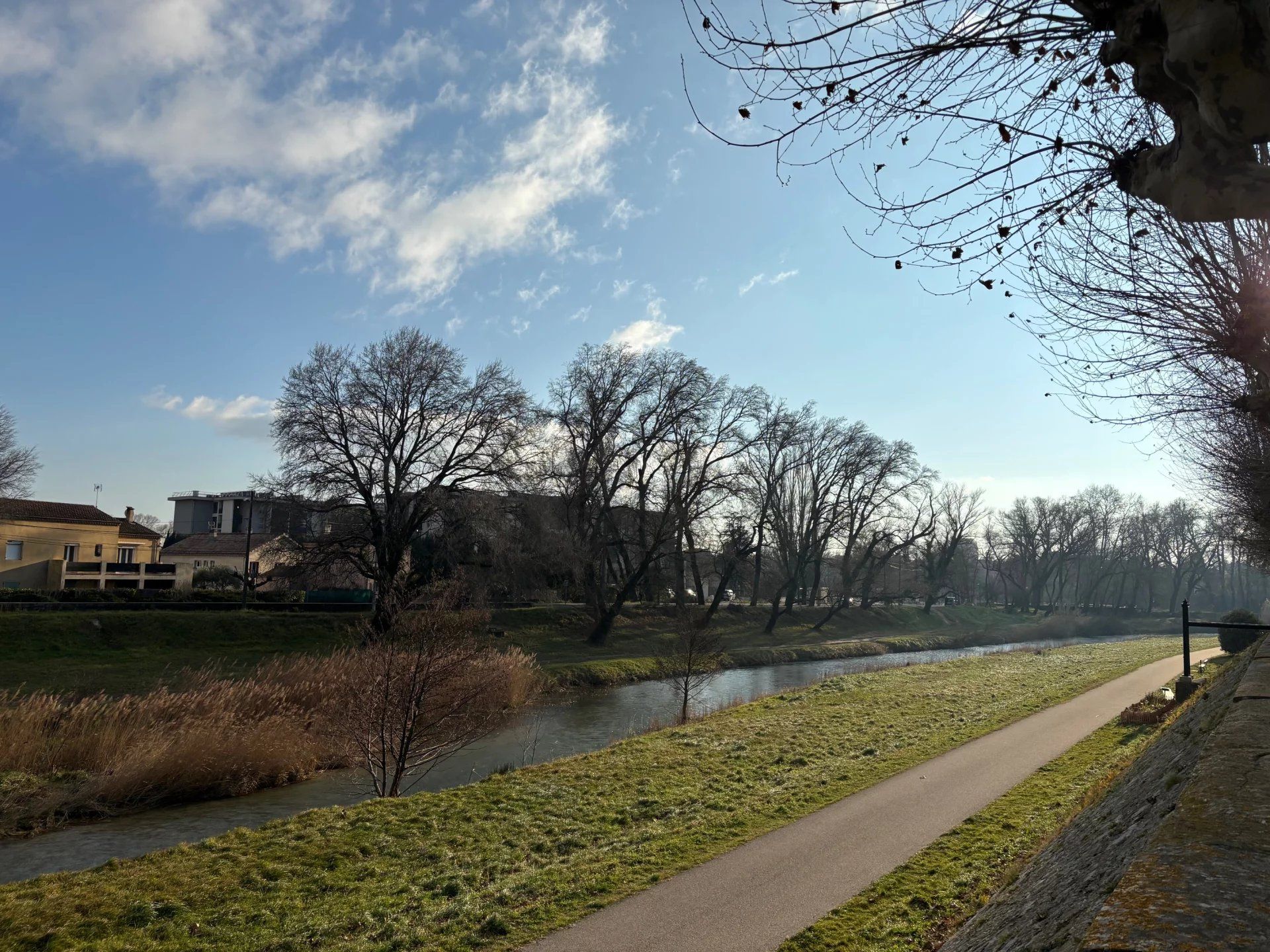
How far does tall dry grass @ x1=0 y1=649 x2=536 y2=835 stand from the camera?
1332 centimetres

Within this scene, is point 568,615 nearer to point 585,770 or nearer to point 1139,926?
point 585,770

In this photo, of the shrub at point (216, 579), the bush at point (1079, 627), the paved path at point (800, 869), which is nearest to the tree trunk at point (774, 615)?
the bush at point (1079, 627)

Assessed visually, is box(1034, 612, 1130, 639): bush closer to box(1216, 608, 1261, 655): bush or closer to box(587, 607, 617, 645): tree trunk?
box(1216, 608, 1261, 655): bush

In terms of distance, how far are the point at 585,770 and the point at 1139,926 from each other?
1291 centimetres

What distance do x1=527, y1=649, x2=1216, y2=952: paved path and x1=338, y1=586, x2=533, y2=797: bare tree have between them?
7006 mm

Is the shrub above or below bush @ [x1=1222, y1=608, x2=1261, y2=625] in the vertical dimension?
below

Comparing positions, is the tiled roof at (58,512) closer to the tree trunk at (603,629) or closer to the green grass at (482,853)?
the tree trunk at (603,629)

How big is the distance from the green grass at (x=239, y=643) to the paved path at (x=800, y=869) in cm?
1702

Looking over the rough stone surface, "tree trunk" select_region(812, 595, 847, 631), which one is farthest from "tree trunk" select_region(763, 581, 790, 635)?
the rough stone surface

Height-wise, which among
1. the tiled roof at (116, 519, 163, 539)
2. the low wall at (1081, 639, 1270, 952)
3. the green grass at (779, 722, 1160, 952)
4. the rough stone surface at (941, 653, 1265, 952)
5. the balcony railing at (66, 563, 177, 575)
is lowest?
the green grass at (779, 722, 1160, 952)

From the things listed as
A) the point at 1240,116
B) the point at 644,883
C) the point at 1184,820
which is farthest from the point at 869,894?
the point at 1240,116

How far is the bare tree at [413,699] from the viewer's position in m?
13.6

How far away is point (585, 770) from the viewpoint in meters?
14.0

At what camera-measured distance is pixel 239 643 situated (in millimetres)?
30250
